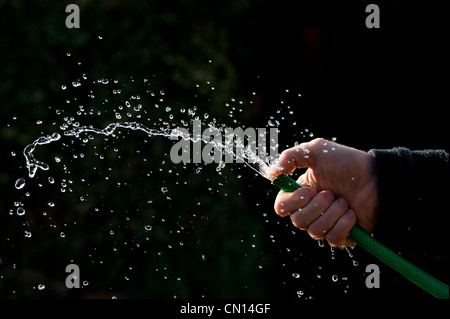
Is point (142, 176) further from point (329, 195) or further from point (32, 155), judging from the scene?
point (329, 195)

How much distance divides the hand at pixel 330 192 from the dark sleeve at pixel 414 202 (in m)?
0.10

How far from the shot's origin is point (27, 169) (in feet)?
11.0

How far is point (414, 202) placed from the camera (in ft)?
6.16

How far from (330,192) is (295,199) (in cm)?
14

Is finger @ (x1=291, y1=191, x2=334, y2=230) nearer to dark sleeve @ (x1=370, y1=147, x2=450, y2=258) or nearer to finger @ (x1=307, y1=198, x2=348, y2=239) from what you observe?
finger @ (x1=307, y1=198, x2=348, y2=239)

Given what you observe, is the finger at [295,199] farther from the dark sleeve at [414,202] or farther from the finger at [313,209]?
the dark sleeve at [414,202]

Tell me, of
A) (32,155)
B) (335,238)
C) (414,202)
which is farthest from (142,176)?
(414,202)

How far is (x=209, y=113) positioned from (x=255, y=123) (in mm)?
334

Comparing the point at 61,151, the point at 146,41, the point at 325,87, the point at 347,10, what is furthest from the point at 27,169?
the point at 347,10

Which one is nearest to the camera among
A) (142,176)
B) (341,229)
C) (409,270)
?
(409,270)

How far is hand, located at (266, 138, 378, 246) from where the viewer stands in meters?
1.99

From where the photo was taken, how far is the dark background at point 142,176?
3.31 m

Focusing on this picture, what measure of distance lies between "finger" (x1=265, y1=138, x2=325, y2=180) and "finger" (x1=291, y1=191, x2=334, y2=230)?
0.13 meters

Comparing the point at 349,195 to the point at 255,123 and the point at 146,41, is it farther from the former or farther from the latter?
the point at 146,41
